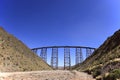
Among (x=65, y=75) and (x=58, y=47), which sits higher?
(x=58, y=47)

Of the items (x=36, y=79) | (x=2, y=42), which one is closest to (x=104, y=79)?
(x=36, y=79)

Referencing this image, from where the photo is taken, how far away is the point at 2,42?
165ft

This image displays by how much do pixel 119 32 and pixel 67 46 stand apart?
2989cm

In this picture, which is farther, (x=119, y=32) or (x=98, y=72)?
(x=119, y=32)

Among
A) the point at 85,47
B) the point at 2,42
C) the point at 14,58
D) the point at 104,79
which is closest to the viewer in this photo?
the point at 104,79

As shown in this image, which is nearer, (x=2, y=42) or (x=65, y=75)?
(x=65, y=75)

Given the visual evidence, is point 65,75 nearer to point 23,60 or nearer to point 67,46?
point 23,60

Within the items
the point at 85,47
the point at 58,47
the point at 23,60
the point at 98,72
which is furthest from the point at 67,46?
the point at 98,72

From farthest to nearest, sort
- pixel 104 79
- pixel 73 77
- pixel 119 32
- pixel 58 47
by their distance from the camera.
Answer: pixel 58 47
pixel 119 32
pixel 73 77
pixel 104 79

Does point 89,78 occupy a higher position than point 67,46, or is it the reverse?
point 67,46

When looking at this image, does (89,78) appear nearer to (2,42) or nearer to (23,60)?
(23,60)

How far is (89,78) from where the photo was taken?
33.5 m

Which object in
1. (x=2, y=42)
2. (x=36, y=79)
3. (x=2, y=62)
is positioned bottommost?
(x=36, y=79)

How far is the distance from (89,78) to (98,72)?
1.85 meters
